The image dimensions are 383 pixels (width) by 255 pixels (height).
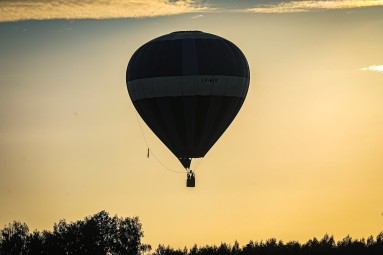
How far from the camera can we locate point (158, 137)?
441 ft

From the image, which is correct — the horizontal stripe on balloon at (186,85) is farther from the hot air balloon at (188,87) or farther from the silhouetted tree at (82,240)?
the silhouetted tree at (82,240)

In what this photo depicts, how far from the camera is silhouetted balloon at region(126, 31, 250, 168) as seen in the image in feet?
431

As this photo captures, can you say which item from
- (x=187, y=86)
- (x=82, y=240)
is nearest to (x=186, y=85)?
(x=187, y=86)

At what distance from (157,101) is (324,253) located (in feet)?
183

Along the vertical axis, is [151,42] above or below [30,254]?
above

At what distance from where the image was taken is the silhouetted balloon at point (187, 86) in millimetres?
131250

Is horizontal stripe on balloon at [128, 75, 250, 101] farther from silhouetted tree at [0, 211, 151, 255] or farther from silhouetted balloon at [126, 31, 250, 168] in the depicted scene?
silhouetted tree at [0, 211, 151, 255]

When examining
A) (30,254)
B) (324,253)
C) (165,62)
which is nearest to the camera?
(165,62)

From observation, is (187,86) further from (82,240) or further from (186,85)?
(82,240)

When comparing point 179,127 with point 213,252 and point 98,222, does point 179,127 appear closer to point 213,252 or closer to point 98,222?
point 98,222

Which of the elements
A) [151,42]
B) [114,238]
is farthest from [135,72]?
[114,238]

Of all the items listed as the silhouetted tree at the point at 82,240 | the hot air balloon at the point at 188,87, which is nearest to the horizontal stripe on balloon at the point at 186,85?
the hot air balloon at the point at 188,87

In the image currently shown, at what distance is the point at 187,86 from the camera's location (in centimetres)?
13138

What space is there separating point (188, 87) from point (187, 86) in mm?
98
